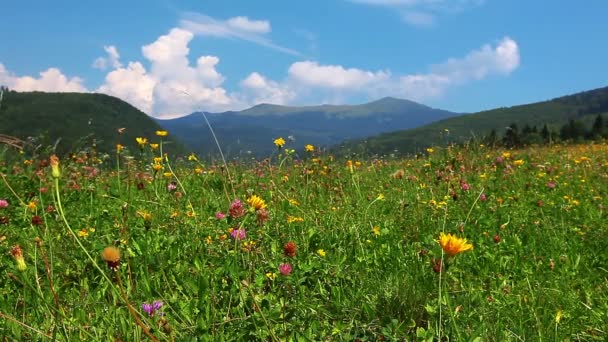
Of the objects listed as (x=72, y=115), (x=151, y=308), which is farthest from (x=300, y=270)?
(x=72, y=115)

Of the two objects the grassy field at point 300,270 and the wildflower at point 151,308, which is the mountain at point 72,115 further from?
the wildflower at point 151,308

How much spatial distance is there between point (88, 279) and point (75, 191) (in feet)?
9.29

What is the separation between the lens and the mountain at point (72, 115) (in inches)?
5460

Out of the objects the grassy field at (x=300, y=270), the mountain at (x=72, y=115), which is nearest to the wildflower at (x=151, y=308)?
the grassy field at (x=300, y=270)

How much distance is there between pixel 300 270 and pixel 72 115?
7017 inches

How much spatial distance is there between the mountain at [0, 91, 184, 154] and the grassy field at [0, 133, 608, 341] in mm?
133111

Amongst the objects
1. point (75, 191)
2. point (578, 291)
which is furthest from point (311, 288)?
point (75, 191)

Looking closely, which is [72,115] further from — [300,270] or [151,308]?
[151,308]

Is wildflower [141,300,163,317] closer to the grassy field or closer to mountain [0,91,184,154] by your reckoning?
the grassy field

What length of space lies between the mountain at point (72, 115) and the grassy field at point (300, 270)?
437 feet

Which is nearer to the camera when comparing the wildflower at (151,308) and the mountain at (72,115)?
the wildflower at (151,308)

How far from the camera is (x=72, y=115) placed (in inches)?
6378

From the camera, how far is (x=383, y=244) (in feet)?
12.7

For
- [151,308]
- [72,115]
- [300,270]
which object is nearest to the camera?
[151,308]
